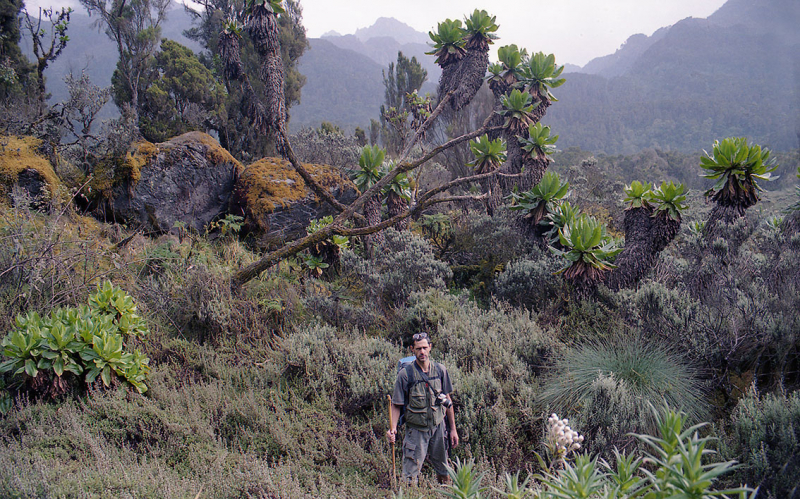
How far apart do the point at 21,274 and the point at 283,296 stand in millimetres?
3205

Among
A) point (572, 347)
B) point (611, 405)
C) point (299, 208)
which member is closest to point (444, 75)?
point (299, 208)

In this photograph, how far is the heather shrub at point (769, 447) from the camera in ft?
7.72

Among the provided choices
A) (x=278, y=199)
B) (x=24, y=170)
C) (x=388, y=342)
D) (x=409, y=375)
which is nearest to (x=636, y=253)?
(x=388, y=342)

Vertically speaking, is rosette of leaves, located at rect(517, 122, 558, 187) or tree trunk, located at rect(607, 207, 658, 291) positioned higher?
rosette of leaves, located at rect(517, 122, 558, 187)

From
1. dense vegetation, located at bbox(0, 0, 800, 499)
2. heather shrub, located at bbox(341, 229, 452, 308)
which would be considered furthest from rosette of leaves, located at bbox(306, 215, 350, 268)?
heather shrub, located at bbox(341, 229, 452, 308)

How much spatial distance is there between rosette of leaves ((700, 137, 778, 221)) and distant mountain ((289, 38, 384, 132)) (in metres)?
53.4

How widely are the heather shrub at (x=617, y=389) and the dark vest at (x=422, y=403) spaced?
1142mm

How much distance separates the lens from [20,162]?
713 centimetres

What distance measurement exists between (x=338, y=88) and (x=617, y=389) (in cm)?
7690

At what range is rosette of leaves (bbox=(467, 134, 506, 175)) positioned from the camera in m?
8.08

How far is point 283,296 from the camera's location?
5.97 m

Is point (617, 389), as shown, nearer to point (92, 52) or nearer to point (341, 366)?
point (341, 366)

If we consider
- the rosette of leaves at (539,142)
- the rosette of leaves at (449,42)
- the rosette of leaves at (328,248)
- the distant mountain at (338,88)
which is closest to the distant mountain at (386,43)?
the distant mountain at (338,88)

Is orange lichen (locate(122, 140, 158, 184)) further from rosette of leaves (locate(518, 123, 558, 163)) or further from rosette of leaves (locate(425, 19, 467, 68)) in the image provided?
rosette of leaves (locate(518, 123, 558, 163))
